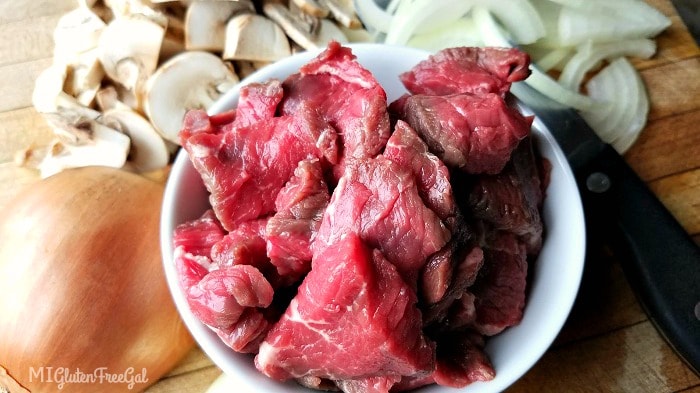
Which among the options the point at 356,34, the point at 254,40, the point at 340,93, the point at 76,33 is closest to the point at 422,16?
the point at 356,34

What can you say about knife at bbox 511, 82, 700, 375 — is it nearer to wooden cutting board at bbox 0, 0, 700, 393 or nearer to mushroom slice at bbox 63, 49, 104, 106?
wooden cutting board at bbox 0, 0, 700, 393

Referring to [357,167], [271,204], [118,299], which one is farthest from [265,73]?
[118,299]

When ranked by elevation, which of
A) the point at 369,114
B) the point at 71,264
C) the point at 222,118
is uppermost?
the point at 369,114

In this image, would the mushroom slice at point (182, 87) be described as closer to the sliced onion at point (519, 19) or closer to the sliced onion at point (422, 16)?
the sliced onion at point (422, 16)

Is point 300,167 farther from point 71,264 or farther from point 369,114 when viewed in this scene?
point 71,264

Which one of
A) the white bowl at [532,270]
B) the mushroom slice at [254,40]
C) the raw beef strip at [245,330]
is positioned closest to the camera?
the raw beef strip at [245,330]

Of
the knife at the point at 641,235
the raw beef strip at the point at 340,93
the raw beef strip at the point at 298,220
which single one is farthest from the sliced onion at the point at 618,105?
the raw beef strip at the point at 298,220
